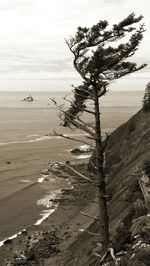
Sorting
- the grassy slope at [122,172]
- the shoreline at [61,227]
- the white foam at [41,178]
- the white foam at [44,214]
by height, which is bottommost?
the white foam at [44,214]

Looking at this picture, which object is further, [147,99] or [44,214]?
[147,99]

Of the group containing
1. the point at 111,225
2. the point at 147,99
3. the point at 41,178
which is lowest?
the point at 41,178

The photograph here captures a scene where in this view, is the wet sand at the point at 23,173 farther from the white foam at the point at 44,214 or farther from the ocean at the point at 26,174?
the white foam at the point at 44,214

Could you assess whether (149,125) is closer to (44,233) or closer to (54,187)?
(54,187)

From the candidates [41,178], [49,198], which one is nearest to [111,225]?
[49,198]

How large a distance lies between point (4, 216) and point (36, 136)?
40803 millimetres

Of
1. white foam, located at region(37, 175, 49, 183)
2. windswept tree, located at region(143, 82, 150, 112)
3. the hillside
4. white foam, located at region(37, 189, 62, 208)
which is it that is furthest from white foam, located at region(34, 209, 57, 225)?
windswept tree, located at region(143, 82, 150, 112)

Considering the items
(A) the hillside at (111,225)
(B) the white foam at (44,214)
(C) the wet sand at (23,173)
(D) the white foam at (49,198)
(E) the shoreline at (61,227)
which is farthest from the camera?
(D) the white foam at (49,198)

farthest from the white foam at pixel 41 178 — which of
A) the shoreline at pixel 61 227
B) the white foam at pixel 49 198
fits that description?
the shoreline at pixel 61 227

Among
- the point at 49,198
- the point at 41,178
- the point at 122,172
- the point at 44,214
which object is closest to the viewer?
the point at 122,172

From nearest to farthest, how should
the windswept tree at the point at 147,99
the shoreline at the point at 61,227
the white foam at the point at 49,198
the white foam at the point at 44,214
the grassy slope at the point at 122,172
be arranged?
1. the grassy slope at the point at 122,172
2. the shoreline at the point at 61,227
3. the white foam at the point at 44,214
4. the white foam at the point at 49,198
5. the windswept tree at the point at 147,99

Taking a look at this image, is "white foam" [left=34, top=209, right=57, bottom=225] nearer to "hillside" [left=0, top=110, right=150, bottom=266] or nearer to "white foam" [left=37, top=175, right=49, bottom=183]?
"hillside" [left=0, top=110, right=150, bottom=266]

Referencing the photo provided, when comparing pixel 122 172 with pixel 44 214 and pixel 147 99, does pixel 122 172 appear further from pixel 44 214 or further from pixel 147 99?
pixel 147 99

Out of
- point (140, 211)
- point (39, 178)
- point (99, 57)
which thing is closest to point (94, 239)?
point (140, 211)
